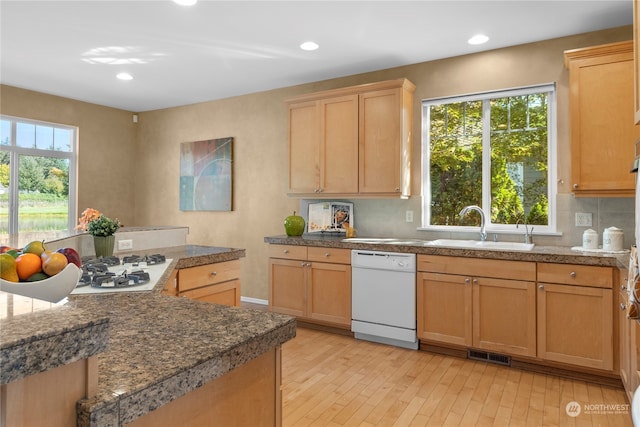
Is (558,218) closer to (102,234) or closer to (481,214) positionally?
(481,214)

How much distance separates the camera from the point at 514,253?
2906 mm

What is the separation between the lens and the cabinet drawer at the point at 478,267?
9.46ft

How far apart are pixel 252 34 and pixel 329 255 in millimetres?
2007

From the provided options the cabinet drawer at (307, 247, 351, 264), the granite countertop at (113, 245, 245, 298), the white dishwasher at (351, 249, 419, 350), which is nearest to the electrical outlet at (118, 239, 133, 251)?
the granite countertop at (113, 245, 245, 298)

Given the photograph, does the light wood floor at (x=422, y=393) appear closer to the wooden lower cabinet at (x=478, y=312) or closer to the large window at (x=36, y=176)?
the wooden lower cabinet at (x=478, y=312)

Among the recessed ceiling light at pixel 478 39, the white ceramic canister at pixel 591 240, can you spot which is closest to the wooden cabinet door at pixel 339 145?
the recessed ceiling light at pixel 478 39

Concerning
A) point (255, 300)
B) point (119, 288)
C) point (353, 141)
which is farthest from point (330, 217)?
point (119, 288)

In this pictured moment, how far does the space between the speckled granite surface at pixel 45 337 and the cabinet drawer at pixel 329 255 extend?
299cm

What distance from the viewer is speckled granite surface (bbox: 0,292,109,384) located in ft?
1.80

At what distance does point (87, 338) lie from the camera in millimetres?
641

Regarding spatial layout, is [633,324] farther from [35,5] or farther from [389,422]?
[35,5]

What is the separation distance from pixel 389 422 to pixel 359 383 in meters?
0.50

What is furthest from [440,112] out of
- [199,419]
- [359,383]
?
[199,419]

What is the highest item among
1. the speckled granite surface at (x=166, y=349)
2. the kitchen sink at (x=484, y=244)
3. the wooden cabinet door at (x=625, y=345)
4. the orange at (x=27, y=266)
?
the orange at (x=27, y=266)
